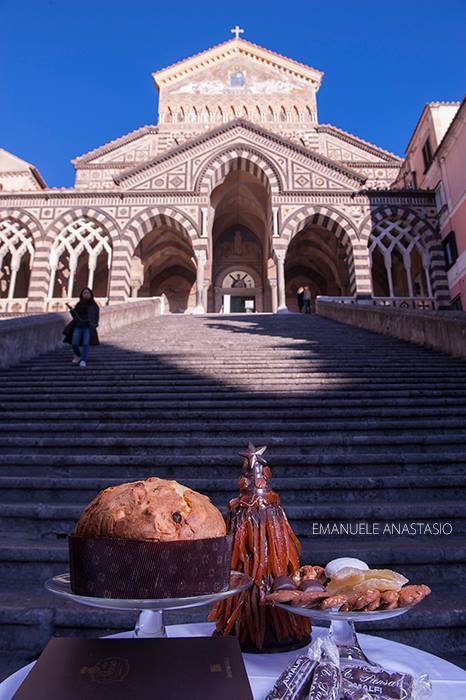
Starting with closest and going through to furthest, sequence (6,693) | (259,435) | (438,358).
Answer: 1. (6,693)
2. (259,435)
3. (438,358)

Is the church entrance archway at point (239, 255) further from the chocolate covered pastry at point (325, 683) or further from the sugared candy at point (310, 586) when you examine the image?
the chocolate covered pastry at point (325, 683)

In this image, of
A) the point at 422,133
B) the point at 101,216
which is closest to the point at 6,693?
the point at 101,216

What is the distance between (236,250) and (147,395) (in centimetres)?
2121

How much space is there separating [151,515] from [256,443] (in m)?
3.25

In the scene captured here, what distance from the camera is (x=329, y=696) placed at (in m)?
0.88

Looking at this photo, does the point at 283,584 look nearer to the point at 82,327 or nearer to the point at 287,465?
the point at 287,465

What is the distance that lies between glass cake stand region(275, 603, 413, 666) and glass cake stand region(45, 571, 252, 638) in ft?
0.52

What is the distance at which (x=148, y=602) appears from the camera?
967mm

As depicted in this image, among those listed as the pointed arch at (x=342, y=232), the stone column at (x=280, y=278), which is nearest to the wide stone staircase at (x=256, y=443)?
the stone column at (x=280, y=278)

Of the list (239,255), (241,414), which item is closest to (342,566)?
(241,414)

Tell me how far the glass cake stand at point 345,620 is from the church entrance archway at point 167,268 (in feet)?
67.5

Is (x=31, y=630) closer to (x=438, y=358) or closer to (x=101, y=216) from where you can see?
(x=438, y=358)

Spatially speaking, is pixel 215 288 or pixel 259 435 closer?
pixel 259 435

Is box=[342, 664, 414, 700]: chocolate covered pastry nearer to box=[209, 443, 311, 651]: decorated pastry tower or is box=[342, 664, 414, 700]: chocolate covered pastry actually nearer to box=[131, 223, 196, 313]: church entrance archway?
box=[209, 443, 311, 651]: decorated pastry tower
